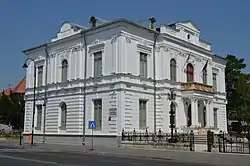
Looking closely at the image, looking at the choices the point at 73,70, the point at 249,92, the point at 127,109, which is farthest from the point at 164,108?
the point at 249,92

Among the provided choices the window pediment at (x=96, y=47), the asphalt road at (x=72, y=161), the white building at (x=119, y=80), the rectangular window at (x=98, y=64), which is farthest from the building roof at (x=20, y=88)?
the asphalt road at (x=72, y=161)

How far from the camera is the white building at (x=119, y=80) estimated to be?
Result: 37.6 meters

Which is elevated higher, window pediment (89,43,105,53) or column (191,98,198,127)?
window pediment (89,43,105,53)

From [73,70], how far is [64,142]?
28.0 feet

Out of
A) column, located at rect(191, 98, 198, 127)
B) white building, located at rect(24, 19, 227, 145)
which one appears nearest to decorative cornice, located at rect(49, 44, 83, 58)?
white building, located at rect(24, 19, 227, 145)

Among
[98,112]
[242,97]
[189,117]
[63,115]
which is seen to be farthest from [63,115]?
[242,97]

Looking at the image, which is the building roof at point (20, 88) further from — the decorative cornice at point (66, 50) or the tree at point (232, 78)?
the tree at point (232, 78)

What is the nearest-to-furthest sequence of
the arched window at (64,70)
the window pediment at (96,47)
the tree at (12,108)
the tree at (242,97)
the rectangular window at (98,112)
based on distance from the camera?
the rectangular window at (98,112)
the window pediment at (96,47)
the arched window at (64,70)
the tree at (242,97)
the tree at (12,108)

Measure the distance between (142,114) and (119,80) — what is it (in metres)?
5.00

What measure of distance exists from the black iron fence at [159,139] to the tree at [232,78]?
29150 mm

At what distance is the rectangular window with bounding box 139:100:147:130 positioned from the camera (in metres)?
38.7

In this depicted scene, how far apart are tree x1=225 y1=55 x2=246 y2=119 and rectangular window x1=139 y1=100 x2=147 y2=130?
26.8 metres

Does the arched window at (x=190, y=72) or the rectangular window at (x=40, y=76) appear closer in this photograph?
the arched window at (x=190, y=72)

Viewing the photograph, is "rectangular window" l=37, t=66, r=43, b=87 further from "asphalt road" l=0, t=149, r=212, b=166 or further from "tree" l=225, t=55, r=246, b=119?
"tree" l=225, t=55, r=246, b=119
